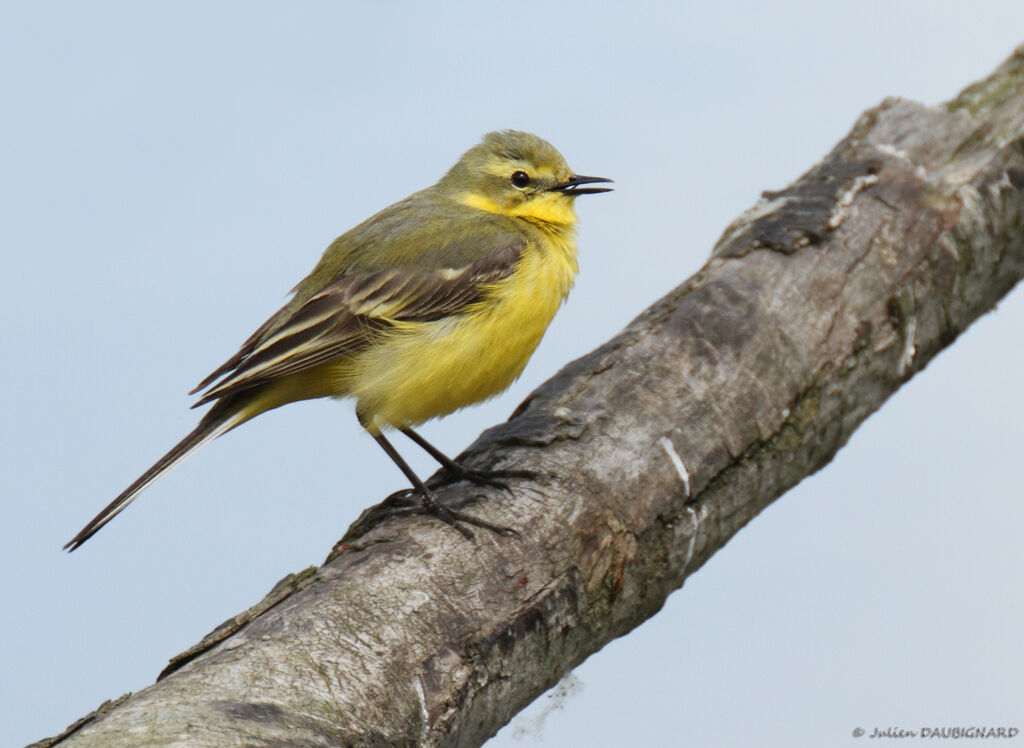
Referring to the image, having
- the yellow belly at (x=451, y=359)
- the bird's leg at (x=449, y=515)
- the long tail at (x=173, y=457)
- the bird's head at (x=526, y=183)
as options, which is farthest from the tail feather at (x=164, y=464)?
the bird's head at (x=526, y=183)

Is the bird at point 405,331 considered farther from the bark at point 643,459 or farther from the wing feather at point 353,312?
the bark at point 643,459

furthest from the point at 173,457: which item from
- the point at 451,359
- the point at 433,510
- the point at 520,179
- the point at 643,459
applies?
the point at 520,179

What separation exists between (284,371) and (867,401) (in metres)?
3.60

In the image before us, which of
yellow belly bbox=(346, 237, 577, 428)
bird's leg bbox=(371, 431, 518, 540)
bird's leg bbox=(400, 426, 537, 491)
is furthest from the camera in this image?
yellow belly bbox=(346, 237, 577, 428)

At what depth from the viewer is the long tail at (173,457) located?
5266 millimetres

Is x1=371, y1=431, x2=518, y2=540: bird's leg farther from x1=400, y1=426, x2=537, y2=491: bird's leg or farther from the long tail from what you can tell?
the long tail

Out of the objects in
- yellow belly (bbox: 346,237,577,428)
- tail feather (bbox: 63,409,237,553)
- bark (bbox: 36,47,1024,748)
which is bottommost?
bark (bbox: 36,47,1024,748)

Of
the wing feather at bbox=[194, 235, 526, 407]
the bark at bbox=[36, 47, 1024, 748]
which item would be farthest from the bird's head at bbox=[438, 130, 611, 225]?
the bark at bbox=[36, 47, 1024, 748]

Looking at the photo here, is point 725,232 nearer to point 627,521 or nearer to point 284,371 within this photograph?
point 627,521

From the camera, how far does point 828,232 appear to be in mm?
7297

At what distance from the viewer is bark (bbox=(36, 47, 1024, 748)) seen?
4270 millimetres

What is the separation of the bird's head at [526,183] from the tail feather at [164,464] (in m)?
2.02

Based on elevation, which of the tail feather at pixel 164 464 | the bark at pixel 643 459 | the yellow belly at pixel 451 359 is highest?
the tail feather at pixel 164 464

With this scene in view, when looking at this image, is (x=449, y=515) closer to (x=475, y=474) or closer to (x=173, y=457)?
(x=475, y=474)
